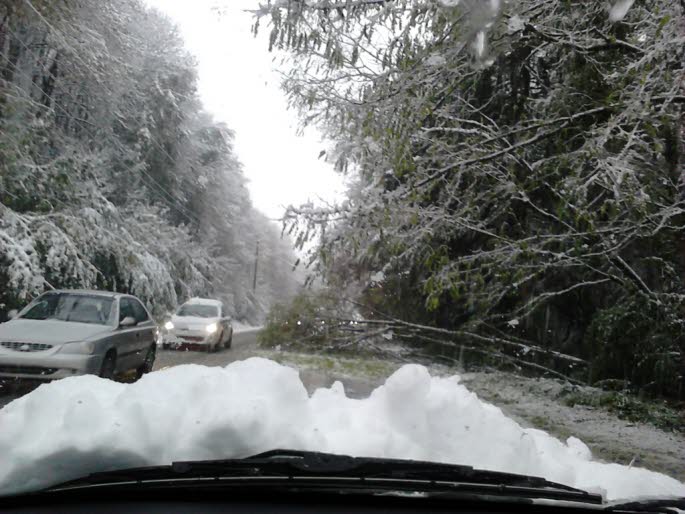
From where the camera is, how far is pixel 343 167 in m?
11.5

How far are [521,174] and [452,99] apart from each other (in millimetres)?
1629

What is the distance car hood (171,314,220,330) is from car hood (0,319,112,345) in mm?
8383

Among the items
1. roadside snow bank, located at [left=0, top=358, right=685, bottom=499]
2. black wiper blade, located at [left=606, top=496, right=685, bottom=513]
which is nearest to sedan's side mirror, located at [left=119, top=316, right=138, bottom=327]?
roadside snow bank, located at [left=0, top=358, right=685, bottom=499]

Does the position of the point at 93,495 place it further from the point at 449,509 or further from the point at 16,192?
the point at 16,192

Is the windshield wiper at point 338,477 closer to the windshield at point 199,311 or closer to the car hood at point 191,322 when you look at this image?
the car hood at point 191,322

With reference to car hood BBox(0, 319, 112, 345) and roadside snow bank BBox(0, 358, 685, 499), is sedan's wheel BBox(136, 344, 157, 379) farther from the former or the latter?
roadside snow bank BBox(0, 358, 685, 499)

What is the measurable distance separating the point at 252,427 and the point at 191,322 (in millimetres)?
15348

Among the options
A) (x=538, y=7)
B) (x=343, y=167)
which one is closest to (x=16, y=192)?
(x=343, y=167)

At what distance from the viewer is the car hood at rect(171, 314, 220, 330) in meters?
17.4

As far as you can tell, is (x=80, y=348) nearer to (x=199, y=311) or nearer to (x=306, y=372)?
(x=306, y=372)

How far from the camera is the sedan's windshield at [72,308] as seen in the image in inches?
367

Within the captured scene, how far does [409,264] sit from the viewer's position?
12203 millimetres

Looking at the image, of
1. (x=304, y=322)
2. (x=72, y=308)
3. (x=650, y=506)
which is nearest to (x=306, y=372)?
(x=304, y=322)

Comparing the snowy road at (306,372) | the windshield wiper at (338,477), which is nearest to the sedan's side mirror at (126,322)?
the snowy road at (306,372)
